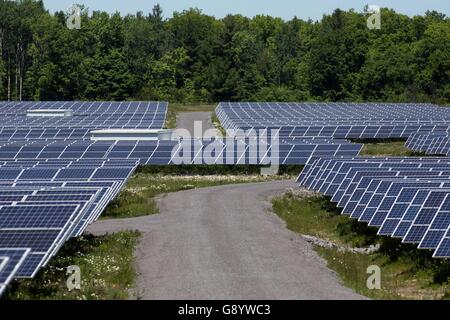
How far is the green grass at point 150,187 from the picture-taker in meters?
42.5

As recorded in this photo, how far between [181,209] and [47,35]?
106 meters

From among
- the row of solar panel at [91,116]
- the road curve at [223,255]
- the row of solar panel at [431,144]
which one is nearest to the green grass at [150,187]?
the road curve at [223,255]

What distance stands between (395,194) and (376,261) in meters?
2.84

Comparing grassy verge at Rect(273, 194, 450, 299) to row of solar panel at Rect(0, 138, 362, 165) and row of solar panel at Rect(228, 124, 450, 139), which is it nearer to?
row of solar panel at Rect(0, 138, 362, 165)

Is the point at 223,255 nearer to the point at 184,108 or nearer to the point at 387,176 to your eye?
the point at 387,176

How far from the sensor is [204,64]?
155375 millimetres

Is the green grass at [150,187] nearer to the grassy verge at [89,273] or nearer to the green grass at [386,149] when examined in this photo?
the grassy verge at [89,273]

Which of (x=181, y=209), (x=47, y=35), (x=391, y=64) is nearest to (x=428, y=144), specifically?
(x=181, y=209)

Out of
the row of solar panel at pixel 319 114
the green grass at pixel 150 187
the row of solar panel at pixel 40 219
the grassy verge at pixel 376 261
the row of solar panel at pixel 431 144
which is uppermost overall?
the row of solar panel at pixel 40 219

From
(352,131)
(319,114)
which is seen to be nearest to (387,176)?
(352,131)

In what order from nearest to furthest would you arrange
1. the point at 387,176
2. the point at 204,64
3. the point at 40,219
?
1. the point at 40,219
2. the point at 387,176
3. the point at 204,64

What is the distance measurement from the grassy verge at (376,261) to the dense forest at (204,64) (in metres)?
105

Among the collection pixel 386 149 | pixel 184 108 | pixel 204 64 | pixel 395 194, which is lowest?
pixel 184 108

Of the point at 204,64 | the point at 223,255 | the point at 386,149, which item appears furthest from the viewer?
the point at 204,64
